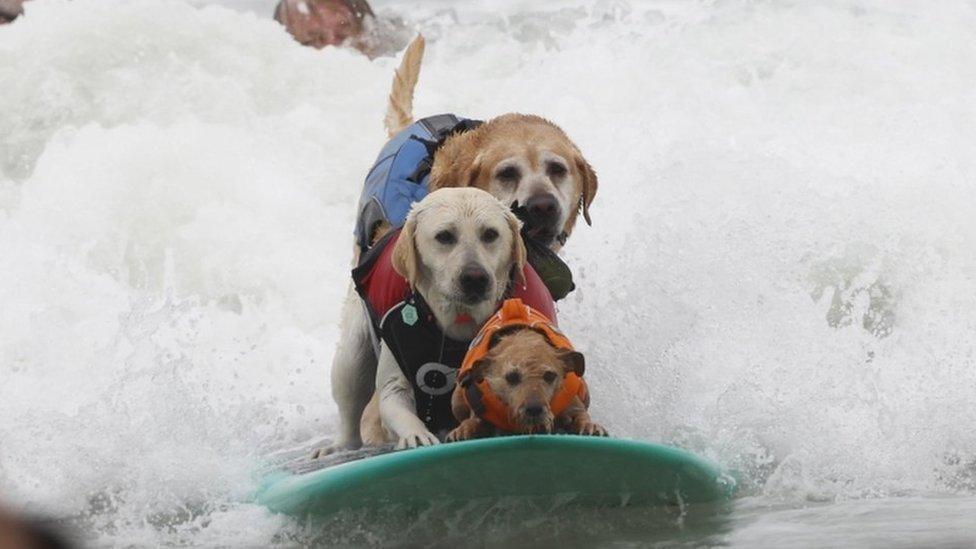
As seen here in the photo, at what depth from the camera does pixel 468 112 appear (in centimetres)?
1473

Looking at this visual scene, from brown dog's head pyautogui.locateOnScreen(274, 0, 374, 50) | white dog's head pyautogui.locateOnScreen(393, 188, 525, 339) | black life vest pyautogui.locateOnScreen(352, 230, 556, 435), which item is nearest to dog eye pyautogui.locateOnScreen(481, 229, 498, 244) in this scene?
white dog's head pyautogui.locateOnScreen(393, 188, 525, 339)

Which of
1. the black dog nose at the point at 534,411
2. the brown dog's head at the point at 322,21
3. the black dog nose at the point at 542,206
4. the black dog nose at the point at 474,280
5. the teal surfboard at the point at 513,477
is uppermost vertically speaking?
the brown dog's head at the point at 322,21

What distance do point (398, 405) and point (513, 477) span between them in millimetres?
902

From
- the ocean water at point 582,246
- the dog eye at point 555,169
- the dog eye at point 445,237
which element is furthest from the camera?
the dog eye at point 555,169

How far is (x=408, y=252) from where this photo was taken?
5.42 metres

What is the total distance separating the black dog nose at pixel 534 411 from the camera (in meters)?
4.79

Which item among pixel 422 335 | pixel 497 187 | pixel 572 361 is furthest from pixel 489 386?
pixel 497 187

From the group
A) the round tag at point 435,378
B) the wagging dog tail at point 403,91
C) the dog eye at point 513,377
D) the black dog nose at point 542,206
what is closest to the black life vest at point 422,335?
the round tag at point 435,378

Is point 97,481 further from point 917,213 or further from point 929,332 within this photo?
point 917,213

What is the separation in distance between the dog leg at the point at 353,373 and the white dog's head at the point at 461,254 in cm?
80

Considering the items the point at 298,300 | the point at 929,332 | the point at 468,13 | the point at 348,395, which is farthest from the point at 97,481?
the point at 468,13

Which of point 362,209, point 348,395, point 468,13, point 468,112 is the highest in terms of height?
point 468,13

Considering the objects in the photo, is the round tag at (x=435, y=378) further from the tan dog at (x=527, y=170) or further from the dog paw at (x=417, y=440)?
the tan dog at (x=527, y=170)

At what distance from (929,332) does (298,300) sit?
5.43 metres
